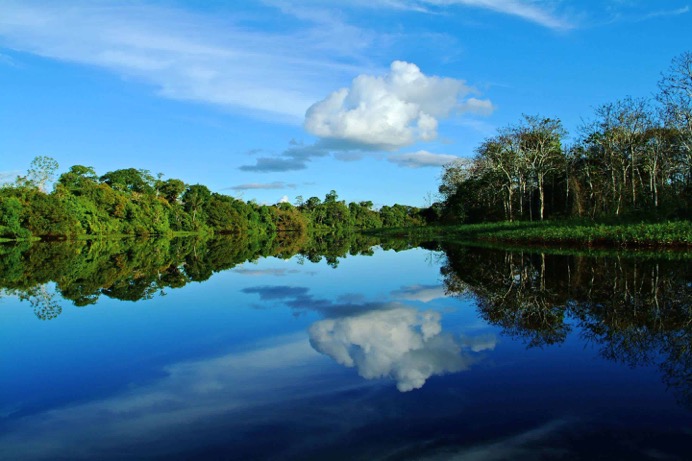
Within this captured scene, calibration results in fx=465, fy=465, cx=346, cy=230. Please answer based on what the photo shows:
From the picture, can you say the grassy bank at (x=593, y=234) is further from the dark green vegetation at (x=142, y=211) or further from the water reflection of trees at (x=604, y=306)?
the dark green vegetation at (x=142, y=211)

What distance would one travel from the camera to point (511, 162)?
44.4 meters

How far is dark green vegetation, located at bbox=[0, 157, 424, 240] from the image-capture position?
1847 inches

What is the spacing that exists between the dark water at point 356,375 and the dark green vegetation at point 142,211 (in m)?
42.0

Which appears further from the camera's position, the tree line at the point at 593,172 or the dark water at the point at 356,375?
the tree line at the point at 593,172

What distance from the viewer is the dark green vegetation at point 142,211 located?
4691 cm

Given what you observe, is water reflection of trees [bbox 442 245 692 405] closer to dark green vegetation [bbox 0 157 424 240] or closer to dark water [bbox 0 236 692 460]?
dark water [bbox 0 236 692 460]

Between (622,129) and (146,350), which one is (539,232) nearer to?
(622,129)

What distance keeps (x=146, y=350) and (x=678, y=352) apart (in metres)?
7.40

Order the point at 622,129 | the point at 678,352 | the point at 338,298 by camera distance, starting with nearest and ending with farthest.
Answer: the point at 678,352, the point at 338,298, the point at 622,129

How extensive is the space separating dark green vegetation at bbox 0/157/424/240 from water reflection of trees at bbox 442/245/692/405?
4563 centimetres

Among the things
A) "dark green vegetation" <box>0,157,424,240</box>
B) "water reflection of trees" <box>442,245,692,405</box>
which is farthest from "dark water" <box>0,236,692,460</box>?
"dark green vegetation" <box>0,157,424,240</box>

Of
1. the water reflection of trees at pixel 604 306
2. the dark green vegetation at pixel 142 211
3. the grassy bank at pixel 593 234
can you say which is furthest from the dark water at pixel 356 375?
the dark green vegetation at pixel 142 211

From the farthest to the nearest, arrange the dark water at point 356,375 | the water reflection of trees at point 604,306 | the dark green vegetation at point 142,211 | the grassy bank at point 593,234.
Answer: the dark green vegetation at point 142,211, the grassy bank at point 593,234, the water reflection of trees at point 604,306, the dark water at point 356,375

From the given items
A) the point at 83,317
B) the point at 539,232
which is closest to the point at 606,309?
the point at 83,317
